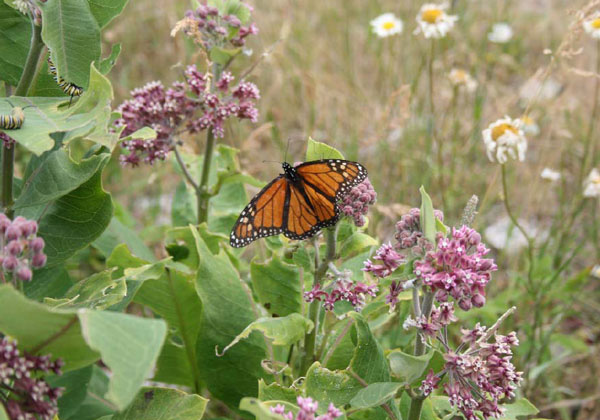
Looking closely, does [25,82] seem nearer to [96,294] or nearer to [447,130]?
[96,294]

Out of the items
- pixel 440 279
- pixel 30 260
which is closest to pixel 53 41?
pixel 30 260

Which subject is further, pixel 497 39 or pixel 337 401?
pixel 497 39

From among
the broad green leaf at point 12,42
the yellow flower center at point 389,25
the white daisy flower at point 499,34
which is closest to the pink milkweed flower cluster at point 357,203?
the broad green leaf at point 12,42

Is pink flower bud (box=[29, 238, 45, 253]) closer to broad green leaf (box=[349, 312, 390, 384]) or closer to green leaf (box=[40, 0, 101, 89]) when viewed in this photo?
green leaf (box=[40, 0, 101, 89])

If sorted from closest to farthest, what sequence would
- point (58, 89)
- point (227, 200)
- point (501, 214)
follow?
point (58, 89)
point (227, 200)
point (501, 214)

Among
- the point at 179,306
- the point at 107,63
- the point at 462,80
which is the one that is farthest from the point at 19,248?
the point at 462,80

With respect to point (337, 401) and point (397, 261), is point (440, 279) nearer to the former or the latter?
point (397, 261)
